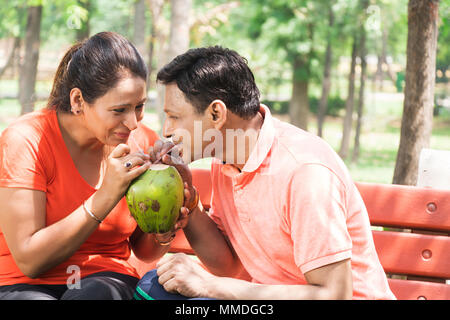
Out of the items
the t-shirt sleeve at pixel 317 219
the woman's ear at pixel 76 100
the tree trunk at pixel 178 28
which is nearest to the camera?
the t-shirt sleeve at pixel 317 219

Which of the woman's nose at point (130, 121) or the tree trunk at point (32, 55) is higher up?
the tree trunk at point (32, 55)

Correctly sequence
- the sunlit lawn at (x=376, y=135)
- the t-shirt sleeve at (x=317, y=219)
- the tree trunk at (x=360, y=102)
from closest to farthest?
the t-shirt sleeve at (x=317, y=219) < the sunlit lawn at (x=376, y=135) < the tree trunk at (x=360, y=102)

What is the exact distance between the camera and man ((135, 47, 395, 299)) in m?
2.12

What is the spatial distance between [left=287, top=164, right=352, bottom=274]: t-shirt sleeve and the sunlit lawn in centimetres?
598

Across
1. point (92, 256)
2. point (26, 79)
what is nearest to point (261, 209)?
point (92, 256)

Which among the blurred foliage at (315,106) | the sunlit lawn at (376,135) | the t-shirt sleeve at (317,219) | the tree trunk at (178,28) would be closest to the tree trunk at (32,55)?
the sunlit lawn at (376,135)

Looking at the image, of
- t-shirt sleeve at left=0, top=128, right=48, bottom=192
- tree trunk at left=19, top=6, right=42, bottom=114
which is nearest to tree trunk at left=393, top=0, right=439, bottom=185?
t-shirt sleeve at left=0, top=128, right=48, bottom=192

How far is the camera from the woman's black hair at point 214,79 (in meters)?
2.46

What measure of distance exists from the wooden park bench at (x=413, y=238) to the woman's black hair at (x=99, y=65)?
1.40m

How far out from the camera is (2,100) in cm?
2950

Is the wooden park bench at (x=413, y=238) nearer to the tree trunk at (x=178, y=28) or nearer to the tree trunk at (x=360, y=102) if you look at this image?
the tree trunk at (x=178, y=28)

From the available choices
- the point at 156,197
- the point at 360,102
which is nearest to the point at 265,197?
the point at 156,197

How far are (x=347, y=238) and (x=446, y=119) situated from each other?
2800 cm

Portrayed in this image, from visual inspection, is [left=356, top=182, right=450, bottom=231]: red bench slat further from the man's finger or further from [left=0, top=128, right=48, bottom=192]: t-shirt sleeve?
[left=0, top=128, right=48, bottom=192]: t-shirt sleeve
